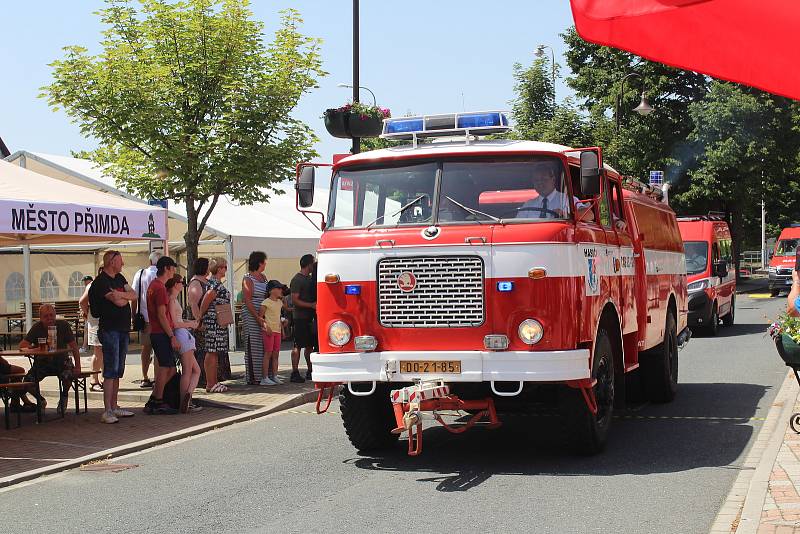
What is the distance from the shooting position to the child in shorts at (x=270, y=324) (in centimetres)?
1541

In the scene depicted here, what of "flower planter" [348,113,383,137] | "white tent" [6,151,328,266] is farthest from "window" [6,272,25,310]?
"flower planter" [348,113,383,137]

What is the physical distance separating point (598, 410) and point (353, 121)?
777cm

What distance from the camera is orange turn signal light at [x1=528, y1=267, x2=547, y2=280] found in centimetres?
875

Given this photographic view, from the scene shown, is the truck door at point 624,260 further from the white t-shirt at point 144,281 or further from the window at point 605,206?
the white t-shirt at point 144,281

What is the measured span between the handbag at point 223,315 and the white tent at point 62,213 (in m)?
1.29

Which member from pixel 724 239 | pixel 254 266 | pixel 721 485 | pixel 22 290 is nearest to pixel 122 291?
pixel 254 266

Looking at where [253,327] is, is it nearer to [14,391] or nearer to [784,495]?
[14,391]

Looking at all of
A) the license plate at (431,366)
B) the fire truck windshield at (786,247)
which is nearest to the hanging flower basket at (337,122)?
the license plate at (431,366)

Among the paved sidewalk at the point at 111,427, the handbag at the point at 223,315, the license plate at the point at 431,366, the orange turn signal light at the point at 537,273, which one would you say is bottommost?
the paved sidewalk at the point at 111,427

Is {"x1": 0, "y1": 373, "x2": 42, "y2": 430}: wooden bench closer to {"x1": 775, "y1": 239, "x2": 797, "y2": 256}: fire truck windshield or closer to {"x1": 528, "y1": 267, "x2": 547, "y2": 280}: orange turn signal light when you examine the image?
{"x1": 528, "y1": 267, "x2": 547, "y2": 280}: orange turn signal light

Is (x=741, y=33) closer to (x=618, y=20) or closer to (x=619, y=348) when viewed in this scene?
(x=618, y=20)

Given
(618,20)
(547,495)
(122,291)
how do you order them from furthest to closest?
1. (122,291)
2. (547,495)
3. (618,20)

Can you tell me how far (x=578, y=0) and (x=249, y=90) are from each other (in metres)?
15.2

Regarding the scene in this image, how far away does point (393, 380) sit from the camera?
899 cm
